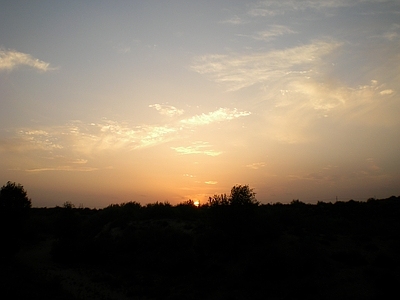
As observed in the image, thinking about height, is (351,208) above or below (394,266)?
above

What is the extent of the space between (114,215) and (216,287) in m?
28.6

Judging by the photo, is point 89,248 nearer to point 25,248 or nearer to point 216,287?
point 25,248

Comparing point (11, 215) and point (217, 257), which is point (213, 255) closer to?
point (217, 257)

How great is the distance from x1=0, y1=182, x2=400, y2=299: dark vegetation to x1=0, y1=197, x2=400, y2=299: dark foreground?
9 centimetres

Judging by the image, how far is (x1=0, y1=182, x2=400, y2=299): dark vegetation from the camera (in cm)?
1884

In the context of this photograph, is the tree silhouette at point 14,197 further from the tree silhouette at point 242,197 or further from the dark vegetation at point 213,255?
the tree silhouette at point 242,197

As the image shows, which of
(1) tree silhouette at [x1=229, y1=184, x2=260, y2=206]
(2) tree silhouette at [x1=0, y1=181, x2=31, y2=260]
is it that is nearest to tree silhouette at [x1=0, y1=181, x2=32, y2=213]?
(2) tree silhouette at [x1=0, y1=181, x2=31, y2=260]

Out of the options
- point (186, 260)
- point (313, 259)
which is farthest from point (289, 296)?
point (186, 260)

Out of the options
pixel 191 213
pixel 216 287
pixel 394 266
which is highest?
pixel 191 213

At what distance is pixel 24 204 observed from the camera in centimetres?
3644

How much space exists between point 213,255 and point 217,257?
0.56m

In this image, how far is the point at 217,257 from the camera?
988 inches

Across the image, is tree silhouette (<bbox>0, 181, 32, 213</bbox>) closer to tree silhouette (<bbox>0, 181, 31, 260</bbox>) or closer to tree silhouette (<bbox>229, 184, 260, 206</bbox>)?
tree silhouette (<bbox>0, 181, 31, 260</bbox>)

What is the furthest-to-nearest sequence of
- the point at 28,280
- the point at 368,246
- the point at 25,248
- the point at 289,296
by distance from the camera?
the point at 25,248
the point at 368,246
the point at 28,280
the point at 289,296
